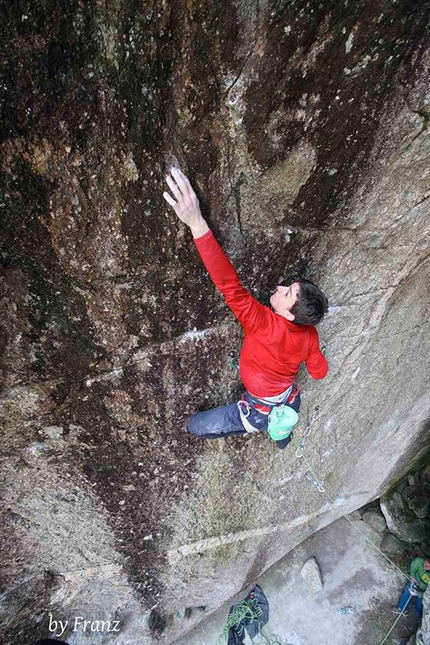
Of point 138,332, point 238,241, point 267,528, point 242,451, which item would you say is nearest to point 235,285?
point 238,241

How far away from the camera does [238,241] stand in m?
1.87

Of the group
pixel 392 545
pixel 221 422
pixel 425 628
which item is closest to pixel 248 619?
pixel 425 628

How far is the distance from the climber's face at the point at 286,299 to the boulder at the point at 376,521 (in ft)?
16.3

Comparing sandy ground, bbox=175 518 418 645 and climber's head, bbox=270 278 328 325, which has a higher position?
climber's head, bbox=270 278 328 325

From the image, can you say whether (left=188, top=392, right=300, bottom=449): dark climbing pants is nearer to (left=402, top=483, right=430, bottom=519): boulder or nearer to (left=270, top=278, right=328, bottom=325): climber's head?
(left=270, top=278, right=328, bottom=325): climber's head

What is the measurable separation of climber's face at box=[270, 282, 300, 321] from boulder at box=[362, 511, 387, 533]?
4979 millimetres

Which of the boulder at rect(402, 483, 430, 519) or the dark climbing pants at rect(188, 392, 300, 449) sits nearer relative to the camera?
the dark climbing pants at rect(188, 392, 300, 449)

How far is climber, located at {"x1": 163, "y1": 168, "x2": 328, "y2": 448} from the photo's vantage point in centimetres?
161

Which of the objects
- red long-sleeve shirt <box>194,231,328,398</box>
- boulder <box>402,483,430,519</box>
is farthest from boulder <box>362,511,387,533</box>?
red long-sleeve shirt <box>194,231,328,398</box>

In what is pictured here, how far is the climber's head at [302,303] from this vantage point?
1.87 meters

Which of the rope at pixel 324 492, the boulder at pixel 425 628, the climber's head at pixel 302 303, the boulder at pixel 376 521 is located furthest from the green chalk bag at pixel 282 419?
the boulder at pixel 376 521

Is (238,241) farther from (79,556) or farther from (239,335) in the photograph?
(79,556)

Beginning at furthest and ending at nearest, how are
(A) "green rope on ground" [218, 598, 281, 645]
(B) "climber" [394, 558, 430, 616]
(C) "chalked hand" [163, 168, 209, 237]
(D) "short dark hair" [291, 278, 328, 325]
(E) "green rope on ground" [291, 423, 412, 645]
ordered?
(B) "climber" [394, 558, 430, 616], (A) "green rope on ground" [218, 598, 281, 645], (E) "green rope on ground" [291, 423, 412, 645], (D) "short dark hair" [291, 278, 328, 325], (C) "chalked hand" [163, 168, 209, 237]

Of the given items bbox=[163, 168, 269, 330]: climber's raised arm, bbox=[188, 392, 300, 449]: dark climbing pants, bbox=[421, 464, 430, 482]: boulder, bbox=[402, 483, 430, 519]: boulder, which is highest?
bbox=[163, 168, 269, 330]: climber's raised arm
